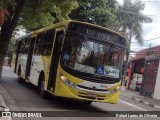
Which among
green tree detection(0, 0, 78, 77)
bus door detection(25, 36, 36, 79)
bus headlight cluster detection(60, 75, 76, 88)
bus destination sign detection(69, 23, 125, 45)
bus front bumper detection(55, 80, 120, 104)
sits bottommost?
bus front bumper detection(55, 80, 120, 104)

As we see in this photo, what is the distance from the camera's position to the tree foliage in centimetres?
1562

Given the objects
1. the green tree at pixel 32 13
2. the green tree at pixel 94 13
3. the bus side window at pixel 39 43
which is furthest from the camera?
the green tree at pixel 94 13

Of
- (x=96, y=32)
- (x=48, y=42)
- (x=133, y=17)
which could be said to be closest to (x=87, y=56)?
(x=96, y=32)

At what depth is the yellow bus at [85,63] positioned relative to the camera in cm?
1265

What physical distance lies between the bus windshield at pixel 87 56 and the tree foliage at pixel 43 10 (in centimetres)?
297

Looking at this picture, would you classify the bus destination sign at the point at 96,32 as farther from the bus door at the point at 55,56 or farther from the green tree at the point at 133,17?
the green tree at the point at 133,17

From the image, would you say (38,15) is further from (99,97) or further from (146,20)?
(146,20)

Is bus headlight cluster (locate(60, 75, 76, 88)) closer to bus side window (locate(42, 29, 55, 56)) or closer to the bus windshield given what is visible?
the bus windshield

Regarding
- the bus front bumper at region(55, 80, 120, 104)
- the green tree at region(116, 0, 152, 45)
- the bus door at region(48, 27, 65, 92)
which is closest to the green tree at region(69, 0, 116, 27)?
the green tree at region(116, 0, 152, 45)

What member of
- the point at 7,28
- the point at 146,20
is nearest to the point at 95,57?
the point at 7,28

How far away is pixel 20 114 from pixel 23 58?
35.3ft

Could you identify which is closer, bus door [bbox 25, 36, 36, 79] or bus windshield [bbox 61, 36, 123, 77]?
bus windshield [bbox 61, 36, 123, 77]

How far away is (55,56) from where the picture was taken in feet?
44.5

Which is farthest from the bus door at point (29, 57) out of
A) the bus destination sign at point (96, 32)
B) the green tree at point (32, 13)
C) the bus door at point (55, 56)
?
the bus destination sign at point (96, 32)
